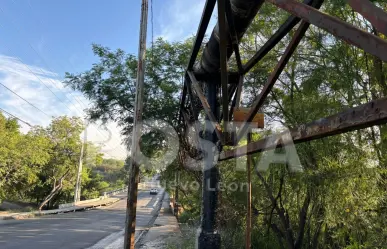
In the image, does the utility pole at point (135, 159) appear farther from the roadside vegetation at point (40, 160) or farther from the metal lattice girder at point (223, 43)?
the roadside vegetation at point (40, 160)

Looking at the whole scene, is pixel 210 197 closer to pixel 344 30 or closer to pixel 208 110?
pixel 208 110

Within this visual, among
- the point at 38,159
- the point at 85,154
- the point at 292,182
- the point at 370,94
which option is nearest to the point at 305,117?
the point at 370,94

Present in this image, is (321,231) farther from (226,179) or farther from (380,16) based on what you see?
(380,16)

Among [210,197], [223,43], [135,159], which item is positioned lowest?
[210,197]

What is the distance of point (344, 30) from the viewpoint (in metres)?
1.49

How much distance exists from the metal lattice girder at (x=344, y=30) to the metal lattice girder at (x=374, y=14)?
4 cm

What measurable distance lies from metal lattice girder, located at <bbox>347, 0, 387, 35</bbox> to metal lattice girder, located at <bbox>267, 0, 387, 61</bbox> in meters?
0.04

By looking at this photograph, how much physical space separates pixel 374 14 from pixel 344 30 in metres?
0.15

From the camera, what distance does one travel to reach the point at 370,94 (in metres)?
4.38

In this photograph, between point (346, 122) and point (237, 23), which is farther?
point (237, 23)

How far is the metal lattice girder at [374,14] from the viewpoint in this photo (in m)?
1.33

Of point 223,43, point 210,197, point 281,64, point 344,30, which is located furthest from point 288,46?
point 210,197

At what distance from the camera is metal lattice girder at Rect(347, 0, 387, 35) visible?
4.38 ft

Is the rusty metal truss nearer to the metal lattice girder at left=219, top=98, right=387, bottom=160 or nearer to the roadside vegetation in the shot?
the metal lattice girder at left=219, top=98, right=387, bottom=160
